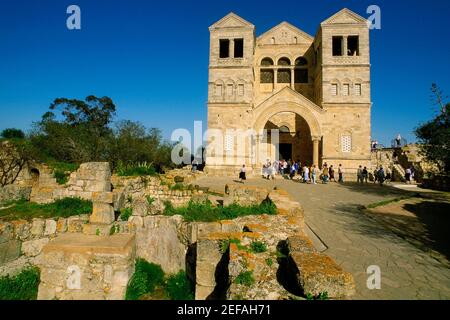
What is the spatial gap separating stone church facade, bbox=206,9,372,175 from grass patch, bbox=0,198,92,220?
584 inches

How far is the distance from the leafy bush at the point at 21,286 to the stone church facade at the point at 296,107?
677 inches

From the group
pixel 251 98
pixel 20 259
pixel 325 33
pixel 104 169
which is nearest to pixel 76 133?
pixel 104 169

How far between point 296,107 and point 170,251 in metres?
19.3

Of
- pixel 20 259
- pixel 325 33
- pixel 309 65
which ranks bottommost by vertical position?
pixel 20 259

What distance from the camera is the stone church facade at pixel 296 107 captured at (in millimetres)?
22734

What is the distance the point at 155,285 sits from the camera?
6.00 metres

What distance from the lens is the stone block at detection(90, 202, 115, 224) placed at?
6848 mm

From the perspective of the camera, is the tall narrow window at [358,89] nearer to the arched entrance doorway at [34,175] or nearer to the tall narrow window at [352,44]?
the tall narrow window at [352,44]

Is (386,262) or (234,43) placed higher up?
(234,43)

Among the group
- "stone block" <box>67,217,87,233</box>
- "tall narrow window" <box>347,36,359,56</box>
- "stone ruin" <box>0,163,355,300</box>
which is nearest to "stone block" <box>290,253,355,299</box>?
"stone ruin" <box>0,163,355,300</box>

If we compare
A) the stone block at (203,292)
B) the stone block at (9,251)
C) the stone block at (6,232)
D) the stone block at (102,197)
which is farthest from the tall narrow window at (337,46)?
the stone block at (9,251)

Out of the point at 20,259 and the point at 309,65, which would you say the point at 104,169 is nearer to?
the point at 20,259
